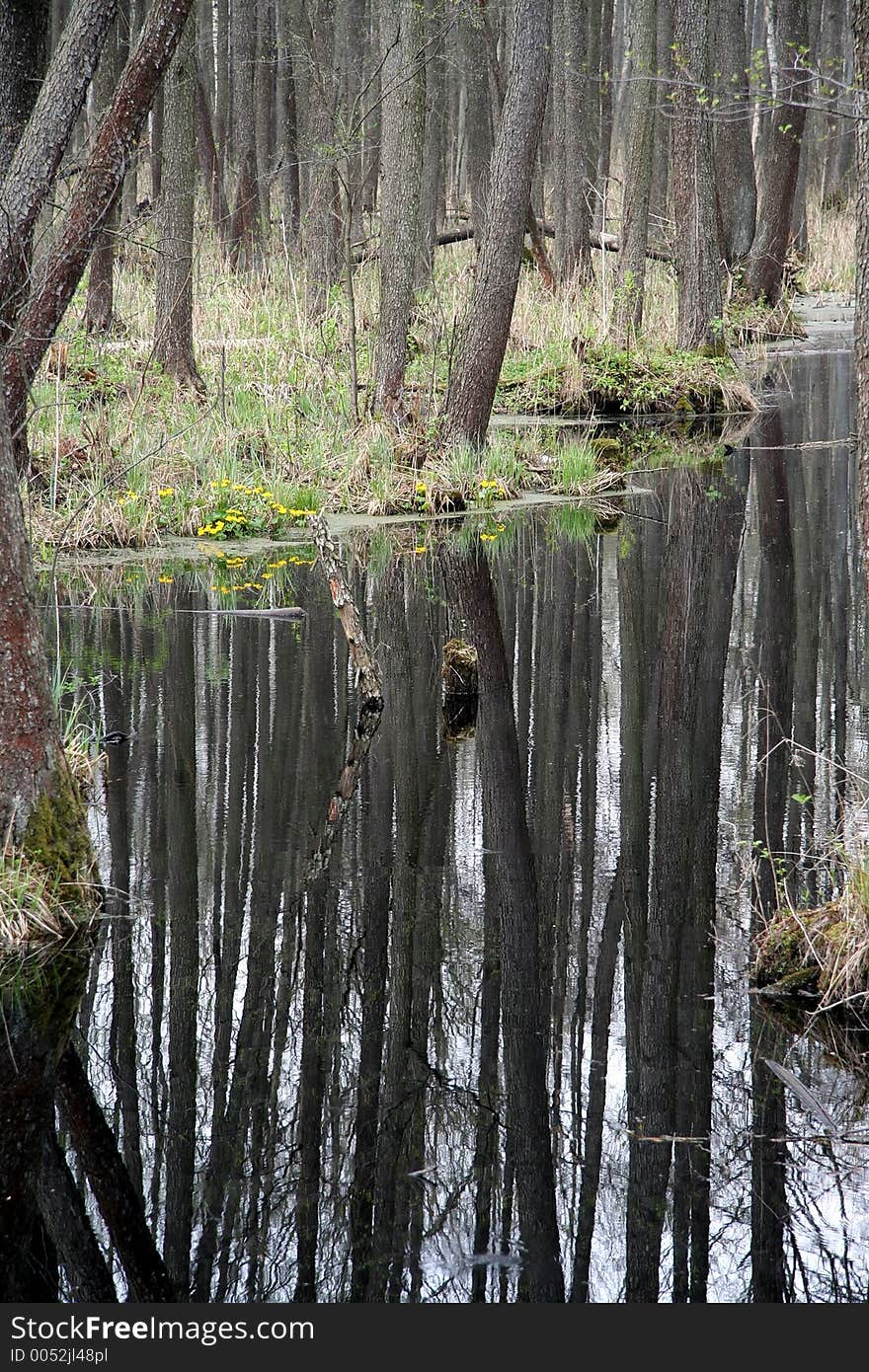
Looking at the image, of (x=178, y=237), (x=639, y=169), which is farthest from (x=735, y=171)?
(x=178, y=237)

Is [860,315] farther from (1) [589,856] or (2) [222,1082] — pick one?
(2) [222,1082]

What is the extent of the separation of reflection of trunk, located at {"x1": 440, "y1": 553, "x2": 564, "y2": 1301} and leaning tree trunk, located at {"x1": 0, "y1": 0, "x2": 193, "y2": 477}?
2.39 metres

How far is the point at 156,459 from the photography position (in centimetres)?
1062

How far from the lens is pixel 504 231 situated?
11.5m

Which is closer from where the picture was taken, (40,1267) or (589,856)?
(40,1267)

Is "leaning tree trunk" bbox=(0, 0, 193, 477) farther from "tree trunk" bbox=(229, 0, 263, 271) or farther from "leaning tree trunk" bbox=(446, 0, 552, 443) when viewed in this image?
"tree trunk" bbox=(229, 0, 263, 271)

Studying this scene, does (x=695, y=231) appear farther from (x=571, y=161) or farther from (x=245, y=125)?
(x=245, y=125)

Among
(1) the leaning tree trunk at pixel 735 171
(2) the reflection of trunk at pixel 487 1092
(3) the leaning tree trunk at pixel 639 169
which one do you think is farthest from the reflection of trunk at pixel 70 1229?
(1) the leaning tree trunk at pixel 735 171

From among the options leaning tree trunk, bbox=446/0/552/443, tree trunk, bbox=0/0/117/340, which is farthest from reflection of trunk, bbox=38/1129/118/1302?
leaning tree trunk, bbox=446/0/552/443

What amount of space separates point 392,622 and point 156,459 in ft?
11.2

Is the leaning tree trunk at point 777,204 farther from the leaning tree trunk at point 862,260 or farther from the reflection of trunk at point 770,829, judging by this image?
the leaning tree trunk at point 862,260

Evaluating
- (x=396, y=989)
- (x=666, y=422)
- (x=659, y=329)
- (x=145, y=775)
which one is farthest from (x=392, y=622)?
(x=659, y=329)

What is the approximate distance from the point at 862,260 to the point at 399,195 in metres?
9.20

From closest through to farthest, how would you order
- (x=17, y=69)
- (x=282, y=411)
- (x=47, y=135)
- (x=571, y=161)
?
(x=47, y=135) → (x=17, y=69) → (x=282, y=411) → (x=571, y=161)
